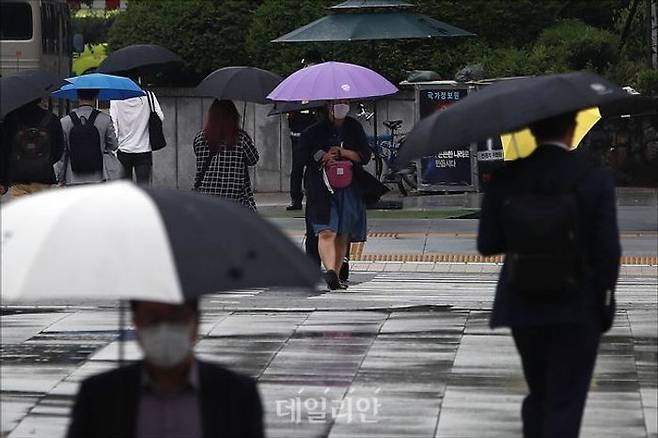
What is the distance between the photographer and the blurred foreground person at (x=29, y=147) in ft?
44.6

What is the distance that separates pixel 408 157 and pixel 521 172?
0.51 metres

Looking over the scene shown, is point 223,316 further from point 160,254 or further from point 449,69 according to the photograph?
point 449,69

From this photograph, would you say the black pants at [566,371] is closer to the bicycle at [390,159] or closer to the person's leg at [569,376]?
the person's leg at [569,376]

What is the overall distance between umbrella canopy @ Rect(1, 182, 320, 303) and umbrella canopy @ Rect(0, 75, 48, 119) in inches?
295

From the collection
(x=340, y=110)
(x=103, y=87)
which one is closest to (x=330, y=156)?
(x=340, y=110)

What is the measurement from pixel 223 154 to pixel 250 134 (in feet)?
36.3

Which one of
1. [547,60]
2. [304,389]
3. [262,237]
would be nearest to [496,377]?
[304,389]

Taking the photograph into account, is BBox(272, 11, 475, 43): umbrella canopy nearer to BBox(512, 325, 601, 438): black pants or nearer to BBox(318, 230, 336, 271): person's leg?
BBox(318, 230, 336, 271): person's leg

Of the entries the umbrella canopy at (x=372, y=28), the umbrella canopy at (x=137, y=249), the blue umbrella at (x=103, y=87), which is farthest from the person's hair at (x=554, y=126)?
the umbrella canopy at (x=372, y=28)

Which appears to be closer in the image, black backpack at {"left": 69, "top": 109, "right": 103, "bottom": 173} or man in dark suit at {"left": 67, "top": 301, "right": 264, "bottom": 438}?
man in dark suit at {"left": 67, "top": 301, "right": 264, "bottom": 438}

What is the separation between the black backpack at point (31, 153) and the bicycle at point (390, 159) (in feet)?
25.4

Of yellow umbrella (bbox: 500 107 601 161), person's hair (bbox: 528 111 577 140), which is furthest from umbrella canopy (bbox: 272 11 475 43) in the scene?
person's hair (bbox: 528 111 577 140)

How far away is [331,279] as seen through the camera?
1327 centimetres
